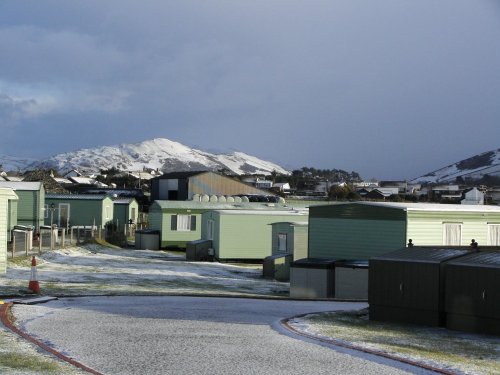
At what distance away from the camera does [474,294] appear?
1528 centimetres

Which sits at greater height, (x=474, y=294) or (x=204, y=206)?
(x=204, y=206)

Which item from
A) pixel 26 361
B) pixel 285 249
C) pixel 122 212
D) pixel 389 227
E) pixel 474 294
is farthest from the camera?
pixel 122 212

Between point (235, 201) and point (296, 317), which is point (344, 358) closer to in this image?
point (296, 317)

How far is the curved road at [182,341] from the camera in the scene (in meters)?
10.3

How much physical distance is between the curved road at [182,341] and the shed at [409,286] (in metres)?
2.26

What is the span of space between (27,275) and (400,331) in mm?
15150

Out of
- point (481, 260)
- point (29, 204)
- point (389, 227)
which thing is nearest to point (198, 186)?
point (29, 204)

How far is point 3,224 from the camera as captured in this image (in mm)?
24547

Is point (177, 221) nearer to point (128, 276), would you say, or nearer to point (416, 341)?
point (128, 276)

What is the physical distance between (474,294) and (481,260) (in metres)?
0.83

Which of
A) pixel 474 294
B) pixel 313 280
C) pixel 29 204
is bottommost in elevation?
pixel 313 280

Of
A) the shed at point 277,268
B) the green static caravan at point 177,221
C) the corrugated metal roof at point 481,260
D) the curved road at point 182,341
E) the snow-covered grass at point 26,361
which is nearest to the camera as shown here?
the snow-covered grass at point 26,361

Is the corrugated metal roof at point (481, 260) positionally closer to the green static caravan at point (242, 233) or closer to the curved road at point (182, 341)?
the curved road at point (182, 341)

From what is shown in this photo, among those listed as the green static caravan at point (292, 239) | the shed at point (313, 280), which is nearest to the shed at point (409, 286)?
the shed at point (313, 280)
